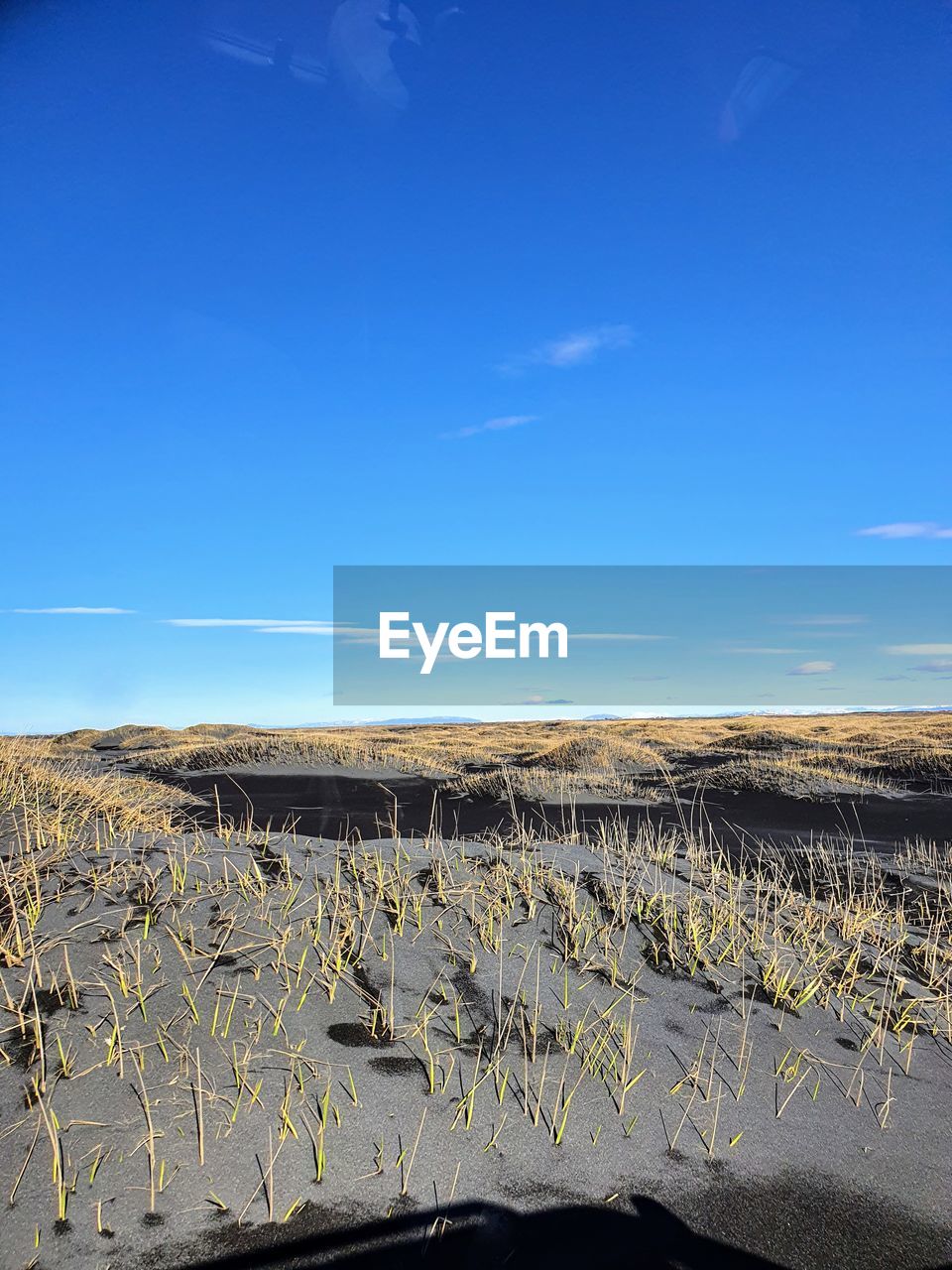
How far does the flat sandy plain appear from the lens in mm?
3312

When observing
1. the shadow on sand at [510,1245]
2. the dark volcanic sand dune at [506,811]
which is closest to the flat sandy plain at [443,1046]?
the shadow on sand at [510,1245]

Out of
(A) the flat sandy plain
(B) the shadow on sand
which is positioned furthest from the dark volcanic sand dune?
(B) the shadow on sand

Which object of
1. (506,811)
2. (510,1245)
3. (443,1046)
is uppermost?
(443,1046)

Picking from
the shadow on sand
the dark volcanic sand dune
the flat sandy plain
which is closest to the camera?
the shadow on sand

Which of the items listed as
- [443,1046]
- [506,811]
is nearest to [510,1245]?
[443,1046]

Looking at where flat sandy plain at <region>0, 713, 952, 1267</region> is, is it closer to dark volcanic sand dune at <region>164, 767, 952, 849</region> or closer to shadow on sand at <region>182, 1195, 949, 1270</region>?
shadow on sand at <region>182, 1195, 949, 1270</region>

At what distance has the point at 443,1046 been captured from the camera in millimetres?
4348

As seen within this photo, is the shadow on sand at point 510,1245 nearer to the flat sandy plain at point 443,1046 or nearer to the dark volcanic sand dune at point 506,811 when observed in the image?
the flat sandy plain at point 443,1046

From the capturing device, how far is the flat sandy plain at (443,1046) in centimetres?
331

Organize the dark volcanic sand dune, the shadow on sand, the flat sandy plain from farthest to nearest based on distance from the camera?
the dark volcanic sand dune
the flat sandy plain
the shadow on sand

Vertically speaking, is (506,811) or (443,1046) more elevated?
(443,1046)

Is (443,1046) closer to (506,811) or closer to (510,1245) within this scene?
(510,1245)

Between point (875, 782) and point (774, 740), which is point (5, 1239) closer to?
point (875, 782)

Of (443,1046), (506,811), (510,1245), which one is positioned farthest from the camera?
(506,811)
